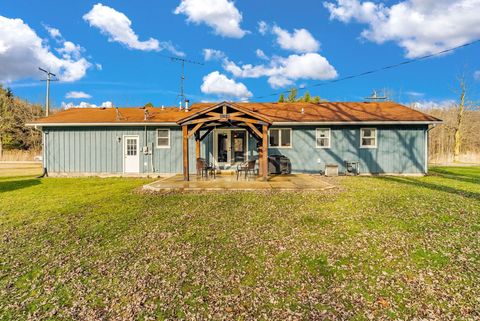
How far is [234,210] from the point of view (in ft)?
20.4

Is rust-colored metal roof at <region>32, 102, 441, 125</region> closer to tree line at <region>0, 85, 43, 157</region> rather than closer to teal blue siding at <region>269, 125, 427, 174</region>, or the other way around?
teal blue siding at <region>269, 125, 427, 174</region>

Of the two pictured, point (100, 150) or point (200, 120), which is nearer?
point (200, 120)

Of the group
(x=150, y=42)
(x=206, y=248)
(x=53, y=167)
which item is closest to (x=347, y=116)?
(x=206, y=248)

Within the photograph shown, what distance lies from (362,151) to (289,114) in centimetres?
407

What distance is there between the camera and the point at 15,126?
29.9 m

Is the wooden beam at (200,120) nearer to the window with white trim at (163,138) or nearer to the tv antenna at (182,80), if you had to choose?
the window with white trim at (163,138)

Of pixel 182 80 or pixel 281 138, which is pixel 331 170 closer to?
pixel 281 138

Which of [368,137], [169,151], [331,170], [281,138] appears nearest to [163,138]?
[169,151]

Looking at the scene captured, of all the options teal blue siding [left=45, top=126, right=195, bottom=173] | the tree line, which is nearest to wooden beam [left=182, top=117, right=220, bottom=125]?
teal blue siding [left=45, top=126, right=195, bottom=173]

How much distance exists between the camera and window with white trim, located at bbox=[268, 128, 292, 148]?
A: 42.2ft

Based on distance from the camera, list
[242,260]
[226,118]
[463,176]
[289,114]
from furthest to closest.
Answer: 1. [289,114]
2. [463,176]
3. [226,118]
4. [242,260]

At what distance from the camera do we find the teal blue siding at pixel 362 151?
12.6 m

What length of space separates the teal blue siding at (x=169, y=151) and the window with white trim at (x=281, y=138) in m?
0.21

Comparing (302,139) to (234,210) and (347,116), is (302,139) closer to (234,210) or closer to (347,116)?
(347,116)
